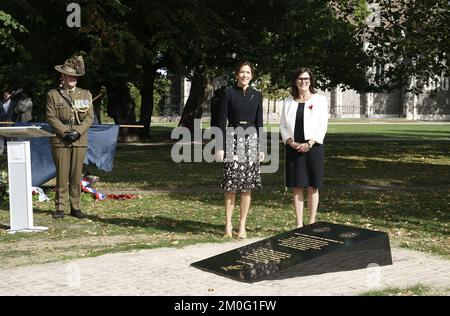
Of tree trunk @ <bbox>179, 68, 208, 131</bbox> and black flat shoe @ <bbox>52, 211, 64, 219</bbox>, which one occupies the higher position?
tree trunk @ <bbox>179, 68, 208, 131</bbox>

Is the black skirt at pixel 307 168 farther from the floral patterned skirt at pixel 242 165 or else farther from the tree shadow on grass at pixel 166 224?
the tree shadow on grass at pixel 166 224

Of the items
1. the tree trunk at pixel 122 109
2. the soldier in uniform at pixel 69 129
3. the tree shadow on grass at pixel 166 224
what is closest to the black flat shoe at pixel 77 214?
the soldier in uniform at pixel 69 129

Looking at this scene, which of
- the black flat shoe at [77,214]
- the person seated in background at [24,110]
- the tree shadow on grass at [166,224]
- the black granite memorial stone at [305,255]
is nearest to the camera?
the black granite memorial stone at [305,255]

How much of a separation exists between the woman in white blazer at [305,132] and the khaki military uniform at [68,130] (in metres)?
3.70

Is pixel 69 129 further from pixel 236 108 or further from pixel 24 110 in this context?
pixel 24 110

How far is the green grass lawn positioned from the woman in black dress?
79 centimetres

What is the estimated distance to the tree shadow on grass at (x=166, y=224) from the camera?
11.1 metres

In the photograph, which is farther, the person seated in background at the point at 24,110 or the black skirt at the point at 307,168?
the person seated in background at the point at 24,110

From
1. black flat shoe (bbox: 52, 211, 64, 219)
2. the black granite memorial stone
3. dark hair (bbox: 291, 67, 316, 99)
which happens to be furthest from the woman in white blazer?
black flat shoe (bbox: 52, 211, 64, 219)

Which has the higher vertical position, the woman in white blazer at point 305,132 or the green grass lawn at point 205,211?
the woman in white blazer at point 305,132

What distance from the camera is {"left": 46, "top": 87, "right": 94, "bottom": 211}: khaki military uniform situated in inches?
481

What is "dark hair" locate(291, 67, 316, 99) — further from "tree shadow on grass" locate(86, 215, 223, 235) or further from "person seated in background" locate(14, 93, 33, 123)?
"person seated in background" locate(14, 93, 33, 123)
